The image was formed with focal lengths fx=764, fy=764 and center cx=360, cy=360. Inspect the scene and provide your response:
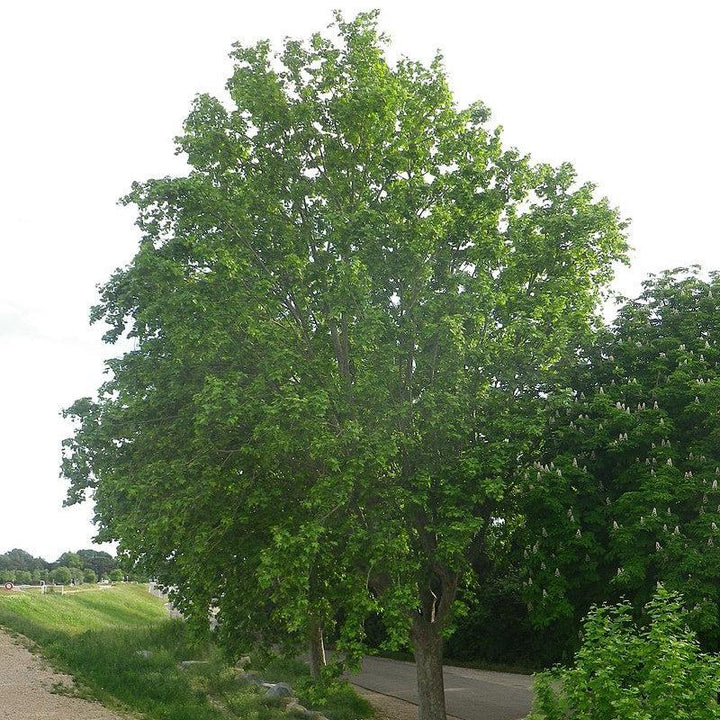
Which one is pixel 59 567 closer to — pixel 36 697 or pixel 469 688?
pixel 469 688

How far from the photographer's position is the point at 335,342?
16609 mm

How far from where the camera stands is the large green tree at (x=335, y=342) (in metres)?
14.6

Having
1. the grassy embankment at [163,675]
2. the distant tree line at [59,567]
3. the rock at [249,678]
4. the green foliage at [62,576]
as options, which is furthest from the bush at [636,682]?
the distant tree line at [59,567]

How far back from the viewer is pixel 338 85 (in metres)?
17.3

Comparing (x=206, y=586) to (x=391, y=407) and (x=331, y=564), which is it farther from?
(x=391, y=407)

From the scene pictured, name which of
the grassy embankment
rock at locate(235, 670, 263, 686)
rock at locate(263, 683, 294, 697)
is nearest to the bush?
the grassy embankment

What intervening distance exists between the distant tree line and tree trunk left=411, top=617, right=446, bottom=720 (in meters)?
71.7

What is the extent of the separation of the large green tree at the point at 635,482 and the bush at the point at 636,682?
2561 mm

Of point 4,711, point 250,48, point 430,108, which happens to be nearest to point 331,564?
point 4,711

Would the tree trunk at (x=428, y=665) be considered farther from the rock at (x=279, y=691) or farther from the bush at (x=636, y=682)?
the bush at (x=636, y=682)

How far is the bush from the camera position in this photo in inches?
389

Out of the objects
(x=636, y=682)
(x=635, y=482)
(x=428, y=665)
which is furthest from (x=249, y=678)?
(x=636, y=682)

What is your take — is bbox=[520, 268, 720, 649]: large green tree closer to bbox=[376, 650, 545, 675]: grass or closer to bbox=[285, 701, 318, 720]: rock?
bbox=[285, 701, 318, 720]: rock

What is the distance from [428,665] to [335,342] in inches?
300
